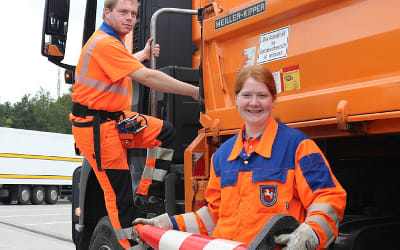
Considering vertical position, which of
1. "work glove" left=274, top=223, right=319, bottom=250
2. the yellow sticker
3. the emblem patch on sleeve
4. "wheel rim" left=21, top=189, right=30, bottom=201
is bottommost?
"wheel rim" left=21, top=189, right=30, bottom=201

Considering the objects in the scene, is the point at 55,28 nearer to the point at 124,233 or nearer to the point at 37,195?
the point at 124,233

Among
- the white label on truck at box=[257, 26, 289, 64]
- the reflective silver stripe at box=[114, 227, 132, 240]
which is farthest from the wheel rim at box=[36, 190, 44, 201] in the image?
the white label on truck at box=[257, 26, 289, 64]

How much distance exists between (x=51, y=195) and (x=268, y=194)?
2037cm

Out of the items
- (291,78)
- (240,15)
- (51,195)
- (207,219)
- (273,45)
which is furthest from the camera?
(51,195)

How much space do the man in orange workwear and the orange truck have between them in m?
A: 0.23

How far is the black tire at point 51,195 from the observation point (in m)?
21.2

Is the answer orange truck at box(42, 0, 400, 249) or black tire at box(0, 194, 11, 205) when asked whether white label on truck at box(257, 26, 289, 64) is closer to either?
orange truck at box(42, 0, 400, 249)

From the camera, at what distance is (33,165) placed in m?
19.9

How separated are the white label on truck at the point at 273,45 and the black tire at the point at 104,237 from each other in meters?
1.74

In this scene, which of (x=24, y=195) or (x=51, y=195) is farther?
(x=51, y=195)

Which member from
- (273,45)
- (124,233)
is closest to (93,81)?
(124,233)

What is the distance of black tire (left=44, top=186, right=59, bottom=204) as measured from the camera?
21.2 metres

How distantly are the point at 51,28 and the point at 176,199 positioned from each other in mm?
1574

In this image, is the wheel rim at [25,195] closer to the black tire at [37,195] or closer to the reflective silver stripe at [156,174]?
the black tire at [37,195]
